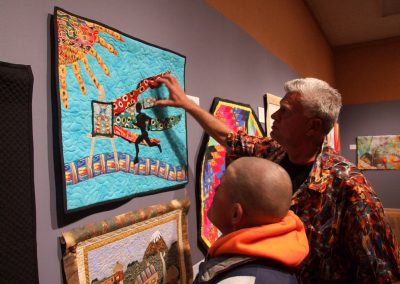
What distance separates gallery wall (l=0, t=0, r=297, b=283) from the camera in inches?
32.7

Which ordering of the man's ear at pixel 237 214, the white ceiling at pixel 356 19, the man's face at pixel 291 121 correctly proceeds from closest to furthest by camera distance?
1. the man's ear at pixel 237 214
2. the man's face at pixel 291 121
3. the white ceiling at pixel 356 19

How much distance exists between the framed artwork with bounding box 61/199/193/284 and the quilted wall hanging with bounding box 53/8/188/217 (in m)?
0.08

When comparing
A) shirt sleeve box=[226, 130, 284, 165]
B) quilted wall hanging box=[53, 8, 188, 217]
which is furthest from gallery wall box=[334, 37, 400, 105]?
quilted wall hanging box=[53, 8, 188, 217]

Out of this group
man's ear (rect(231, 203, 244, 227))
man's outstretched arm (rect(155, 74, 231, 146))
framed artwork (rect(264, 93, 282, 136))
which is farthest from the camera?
framed artwork (rect(264, 93, 282, 136))

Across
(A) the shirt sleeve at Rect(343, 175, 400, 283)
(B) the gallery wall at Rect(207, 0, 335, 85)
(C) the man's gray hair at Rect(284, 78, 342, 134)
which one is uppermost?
(B) the gallery wall at Rect(207, 0, 335, 85)

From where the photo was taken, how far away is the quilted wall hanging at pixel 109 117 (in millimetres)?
893

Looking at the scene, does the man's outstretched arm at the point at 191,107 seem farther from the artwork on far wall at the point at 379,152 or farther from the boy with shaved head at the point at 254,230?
the artwork on far wall at the point at 379,152

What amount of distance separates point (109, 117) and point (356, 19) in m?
4.59

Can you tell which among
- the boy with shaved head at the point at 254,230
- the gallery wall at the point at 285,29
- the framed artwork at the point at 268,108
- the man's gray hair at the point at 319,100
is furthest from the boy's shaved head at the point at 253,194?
the framed artwork at the point at 268,108

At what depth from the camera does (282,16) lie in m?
2.96

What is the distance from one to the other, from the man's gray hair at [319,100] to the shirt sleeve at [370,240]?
12.8 inches

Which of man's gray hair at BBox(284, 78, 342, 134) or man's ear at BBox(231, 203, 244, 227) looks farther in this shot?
man's gray hair at BBox(284, 78, 342, 134)

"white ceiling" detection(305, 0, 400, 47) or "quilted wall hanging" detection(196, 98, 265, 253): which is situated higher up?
"white ceiling" detection(305, 0, 400, 47)

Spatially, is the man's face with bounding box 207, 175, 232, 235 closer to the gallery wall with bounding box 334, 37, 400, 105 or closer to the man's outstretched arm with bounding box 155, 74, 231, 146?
the man's outstretched arm with bounding box 155, 74, 231, 146
